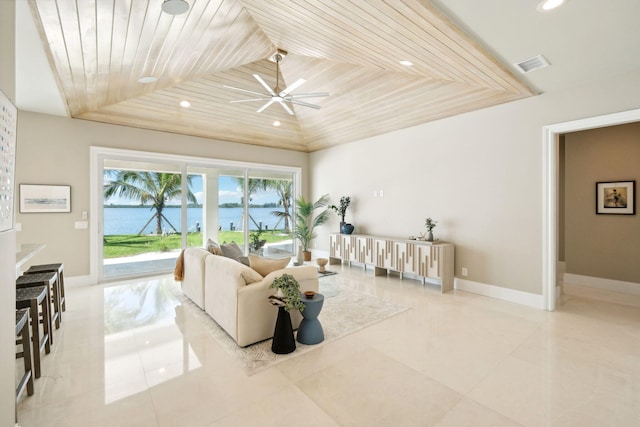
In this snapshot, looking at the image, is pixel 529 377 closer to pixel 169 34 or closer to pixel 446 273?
pixel 446 273

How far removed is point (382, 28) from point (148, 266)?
5904 mm

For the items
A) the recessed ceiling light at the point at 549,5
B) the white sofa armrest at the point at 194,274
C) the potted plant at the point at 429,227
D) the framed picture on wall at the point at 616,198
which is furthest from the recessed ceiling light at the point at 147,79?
the framed picture on wall at the point at 616,198

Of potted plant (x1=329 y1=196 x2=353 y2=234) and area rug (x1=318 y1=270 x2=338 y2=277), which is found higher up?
potted plant (x1=329 y1=196 x2=353 y2=234)

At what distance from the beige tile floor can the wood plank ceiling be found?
9.80 ft

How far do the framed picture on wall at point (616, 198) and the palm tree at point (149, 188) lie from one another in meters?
7.56

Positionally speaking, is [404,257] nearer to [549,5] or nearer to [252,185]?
[549,5]

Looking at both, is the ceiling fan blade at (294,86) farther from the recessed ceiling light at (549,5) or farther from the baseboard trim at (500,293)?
the baseboard trim at (500,293)

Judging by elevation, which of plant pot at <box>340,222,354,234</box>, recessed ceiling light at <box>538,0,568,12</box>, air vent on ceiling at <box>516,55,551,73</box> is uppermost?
air vent on ceiling at <box>516,55,551,73</box>

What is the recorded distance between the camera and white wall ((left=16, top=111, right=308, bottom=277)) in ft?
15.9

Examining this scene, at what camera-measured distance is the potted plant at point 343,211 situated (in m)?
6.78

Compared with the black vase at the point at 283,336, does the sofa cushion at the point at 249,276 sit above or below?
above

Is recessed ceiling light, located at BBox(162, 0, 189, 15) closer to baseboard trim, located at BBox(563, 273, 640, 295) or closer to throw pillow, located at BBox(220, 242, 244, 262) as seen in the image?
throw pillow, located at BBox(220, 242, 244, 262)

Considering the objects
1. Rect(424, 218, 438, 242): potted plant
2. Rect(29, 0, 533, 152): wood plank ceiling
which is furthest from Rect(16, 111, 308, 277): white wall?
Rect(424, 218, 438, 242): potted plant

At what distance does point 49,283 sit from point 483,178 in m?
5.80
